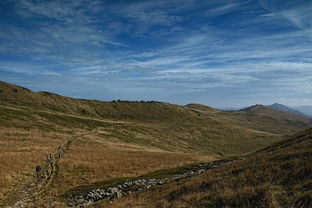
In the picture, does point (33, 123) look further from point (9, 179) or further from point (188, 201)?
point (188, 201)

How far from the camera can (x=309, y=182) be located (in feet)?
32.3

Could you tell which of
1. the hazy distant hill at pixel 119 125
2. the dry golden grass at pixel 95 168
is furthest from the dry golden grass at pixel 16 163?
the hazy distant hill at pixel 119 125

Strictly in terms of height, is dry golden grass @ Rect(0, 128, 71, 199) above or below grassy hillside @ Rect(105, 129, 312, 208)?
below

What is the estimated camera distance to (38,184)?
974 inches

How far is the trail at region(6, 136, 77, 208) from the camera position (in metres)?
19.2

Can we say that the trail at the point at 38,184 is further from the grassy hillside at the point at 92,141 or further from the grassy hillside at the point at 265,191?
the grassy hillside at the point at 265,191

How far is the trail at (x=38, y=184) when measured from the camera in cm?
1919

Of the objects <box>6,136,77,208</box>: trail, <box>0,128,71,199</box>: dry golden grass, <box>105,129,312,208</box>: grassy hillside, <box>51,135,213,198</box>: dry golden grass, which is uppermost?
<box>105,129,312,208</box>: grassy hillside

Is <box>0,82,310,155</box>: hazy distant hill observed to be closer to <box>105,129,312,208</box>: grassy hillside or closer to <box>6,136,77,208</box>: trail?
<box>6,136,77,208</box>: trail

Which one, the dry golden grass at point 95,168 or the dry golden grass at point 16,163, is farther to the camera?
the dry golden grass at point 95,168

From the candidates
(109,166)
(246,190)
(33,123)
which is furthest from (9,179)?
(33,123)

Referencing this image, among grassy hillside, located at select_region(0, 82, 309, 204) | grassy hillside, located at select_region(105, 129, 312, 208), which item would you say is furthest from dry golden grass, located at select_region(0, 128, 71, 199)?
grassy hillside, located at select_region(105, 129, 312, 208)

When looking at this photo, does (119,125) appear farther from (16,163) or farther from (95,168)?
(16,163)

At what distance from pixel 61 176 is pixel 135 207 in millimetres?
20153
